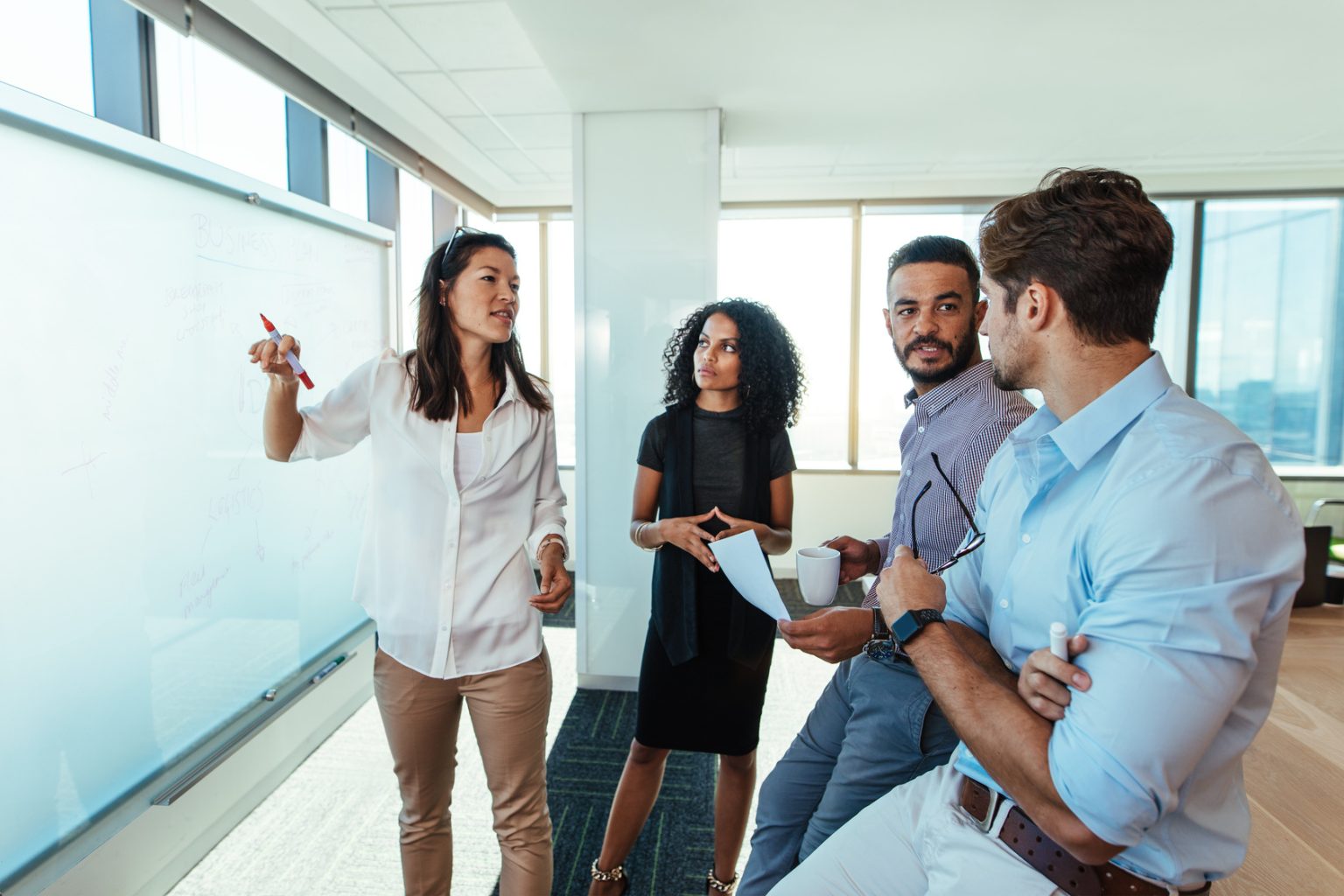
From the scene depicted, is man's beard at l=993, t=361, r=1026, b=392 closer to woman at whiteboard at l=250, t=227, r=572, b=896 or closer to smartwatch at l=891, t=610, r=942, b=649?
smartwatch at l=891, t=610, r=942, b=649

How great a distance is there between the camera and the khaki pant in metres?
1.50

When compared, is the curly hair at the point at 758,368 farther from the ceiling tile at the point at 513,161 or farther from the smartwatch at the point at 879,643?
the ceiling tile at the point at 513,161

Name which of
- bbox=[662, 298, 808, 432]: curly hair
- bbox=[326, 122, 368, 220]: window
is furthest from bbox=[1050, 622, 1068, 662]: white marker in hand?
bbox=[326, 122, 368, 220]: window

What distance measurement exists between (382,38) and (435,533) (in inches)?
89.0

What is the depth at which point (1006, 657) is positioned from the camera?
98 centimetres

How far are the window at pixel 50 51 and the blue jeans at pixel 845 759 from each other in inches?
80.8

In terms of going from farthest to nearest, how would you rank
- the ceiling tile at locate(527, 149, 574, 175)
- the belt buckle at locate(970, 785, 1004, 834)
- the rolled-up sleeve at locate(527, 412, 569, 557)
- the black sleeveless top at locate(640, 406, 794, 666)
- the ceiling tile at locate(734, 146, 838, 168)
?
1. the ceiling tile at locate(527, 149, 574, 175)
2. the ceiling tile at locate(734, 146, 838, 168)
3. the black sleeveless top at locate(640, 406, 794, 666)
4. the rolled-up sleeve at locate(527, 412, 569, 557)
5. the belt buckle at locate(970, 785, 1004, 834)

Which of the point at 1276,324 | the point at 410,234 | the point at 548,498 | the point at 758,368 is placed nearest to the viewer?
the point at 548,498

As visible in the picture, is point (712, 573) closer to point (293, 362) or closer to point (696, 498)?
point (696, 498)

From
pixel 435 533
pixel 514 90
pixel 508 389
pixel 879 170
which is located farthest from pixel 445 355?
pixel 879 170

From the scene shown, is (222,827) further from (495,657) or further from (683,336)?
(683,336)

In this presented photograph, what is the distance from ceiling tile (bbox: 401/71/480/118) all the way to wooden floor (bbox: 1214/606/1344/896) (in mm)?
3699

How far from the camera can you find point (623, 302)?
129 inches

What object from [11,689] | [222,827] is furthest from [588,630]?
[11,689]
